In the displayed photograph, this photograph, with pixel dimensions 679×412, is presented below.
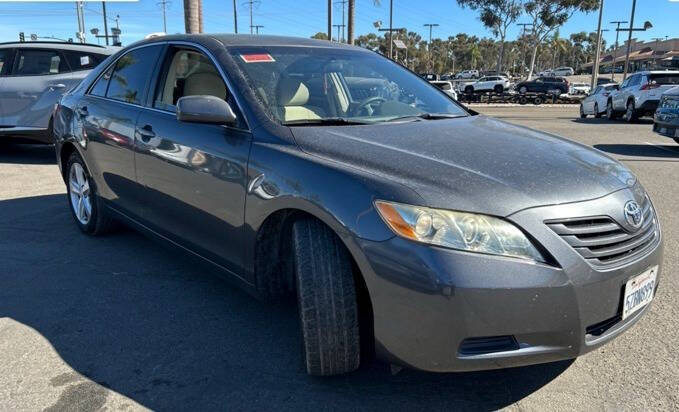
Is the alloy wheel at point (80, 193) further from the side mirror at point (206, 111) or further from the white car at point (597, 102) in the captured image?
the white car at point (597, 102)

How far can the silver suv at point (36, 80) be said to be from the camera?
843cm

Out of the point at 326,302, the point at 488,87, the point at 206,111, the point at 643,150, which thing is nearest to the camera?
the point at 326,302

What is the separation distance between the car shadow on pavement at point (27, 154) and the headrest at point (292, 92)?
23.0ft

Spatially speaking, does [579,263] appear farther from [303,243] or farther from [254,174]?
[254,174]

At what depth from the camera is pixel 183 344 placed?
118 inches

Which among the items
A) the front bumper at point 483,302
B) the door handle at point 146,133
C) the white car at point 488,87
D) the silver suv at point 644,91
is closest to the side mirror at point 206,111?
the door handle at point 146,133

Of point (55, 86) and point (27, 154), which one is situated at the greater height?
point (55, 86)

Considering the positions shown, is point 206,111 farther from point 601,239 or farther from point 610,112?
point 610,112

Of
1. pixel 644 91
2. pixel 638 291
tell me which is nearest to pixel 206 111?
pixel 638 291

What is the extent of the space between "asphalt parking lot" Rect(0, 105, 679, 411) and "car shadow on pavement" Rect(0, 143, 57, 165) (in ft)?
17.3

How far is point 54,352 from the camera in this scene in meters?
2.93

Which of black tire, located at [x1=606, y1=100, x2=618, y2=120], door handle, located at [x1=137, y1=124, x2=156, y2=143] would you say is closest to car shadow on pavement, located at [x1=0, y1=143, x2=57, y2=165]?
door handle, located at [x1=137, y1=124, x2=156, y2=143]

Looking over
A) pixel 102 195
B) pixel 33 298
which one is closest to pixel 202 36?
pixel 102 195

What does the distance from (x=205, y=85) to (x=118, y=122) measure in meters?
0.97
